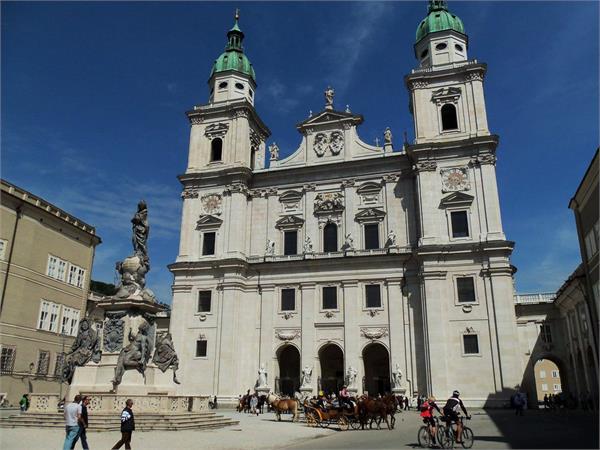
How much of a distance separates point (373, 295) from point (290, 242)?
8.38 m

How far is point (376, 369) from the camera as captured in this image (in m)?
38.5

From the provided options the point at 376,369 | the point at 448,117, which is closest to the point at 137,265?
the point at 376,369

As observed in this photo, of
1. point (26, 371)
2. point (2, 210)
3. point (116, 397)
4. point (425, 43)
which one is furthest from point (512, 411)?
point (2, 210)

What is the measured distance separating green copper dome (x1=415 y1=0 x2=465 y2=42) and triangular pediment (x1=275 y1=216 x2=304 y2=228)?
1925cm

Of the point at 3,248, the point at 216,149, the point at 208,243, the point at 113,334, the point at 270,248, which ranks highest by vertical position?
the point at 216,149

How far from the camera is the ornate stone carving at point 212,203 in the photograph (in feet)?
140

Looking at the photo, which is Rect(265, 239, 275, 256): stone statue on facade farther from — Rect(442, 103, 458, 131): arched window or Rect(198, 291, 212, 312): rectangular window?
Rect(442, 103, 458, 131): arched window

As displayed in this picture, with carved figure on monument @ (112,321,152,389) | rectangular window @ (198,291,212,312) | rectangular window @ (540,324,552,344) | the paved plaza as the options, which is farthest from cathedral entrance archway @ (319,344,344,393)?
carved figure on monument @ (112,321,152,389)

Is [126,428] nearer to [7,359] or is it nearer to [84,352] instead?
[84,352]

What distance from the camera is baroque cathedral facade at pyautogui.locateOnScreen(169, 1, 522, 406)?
34094 mm

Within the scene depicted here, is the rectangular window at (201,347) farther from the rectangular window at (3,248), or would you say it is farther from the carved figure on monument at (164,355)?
the carved figure on monument at (164,355)

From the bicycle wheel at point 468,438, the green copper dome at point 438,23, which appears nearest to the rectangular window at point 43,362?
the bicycle wheel at point 468,438

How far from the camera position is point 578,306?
35344 mm

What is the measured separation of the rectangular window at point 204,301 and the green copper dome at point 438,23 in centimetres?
2844
